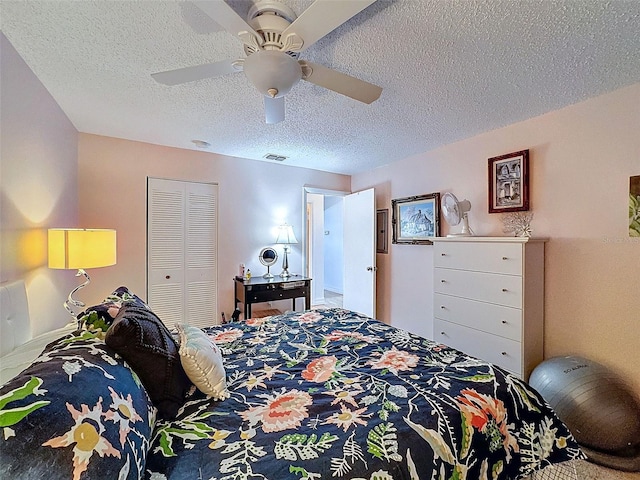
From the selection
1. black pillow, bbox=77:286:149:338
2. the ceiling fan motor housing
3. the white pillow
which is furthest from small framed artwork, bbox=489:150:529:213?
black pillow, bbox=77:286:149:338

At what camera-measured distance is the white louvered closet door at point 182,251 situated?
133 inches

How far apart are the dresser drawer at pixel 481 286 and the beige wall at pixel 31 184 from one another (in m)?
3.20

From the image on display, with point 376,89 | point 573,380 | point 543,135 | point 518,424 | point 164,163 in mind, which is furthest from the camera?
point 164,163

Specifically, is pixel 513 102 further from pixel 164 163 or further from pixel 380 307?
pixel 164 163

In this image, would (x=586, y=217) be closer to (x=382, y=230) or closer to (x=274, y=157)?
A: (x=382, y=230)

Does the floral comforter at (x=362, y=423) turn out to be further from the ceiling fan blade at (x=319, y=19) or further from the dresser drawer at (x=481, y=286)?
the ceiling fan blade at (x=319, y=19)

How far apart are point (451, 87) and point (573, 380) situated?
213 cm

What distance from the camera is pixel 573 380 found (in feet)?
6.24

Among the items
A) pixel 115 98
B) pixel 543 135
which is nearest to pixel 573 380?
pixel 543 135

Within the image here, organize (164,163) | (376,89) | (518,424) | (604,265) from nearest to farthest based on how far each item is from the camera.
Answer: (518,424) < (376,89) < (604,265) < (164,163)

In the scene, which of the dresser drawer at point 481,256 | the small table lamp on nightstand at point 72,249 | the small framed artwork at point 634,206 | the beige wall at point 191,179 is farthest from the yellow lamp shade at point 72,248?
the small framed artwork at point 634,206

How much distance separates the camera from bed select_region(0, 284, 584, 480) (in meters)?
0.68

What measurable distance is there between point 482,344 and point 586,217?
1.29 metres

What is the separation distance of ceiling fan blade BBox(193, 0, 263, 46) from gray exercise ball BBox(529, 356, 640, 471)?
2.74 meters
